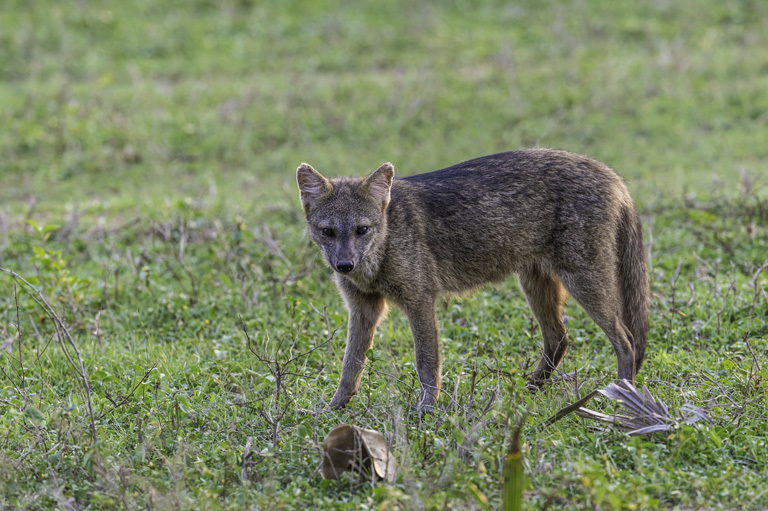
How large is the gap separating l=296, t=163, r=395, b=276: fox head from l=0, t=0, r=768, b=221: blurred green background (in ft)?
12.5

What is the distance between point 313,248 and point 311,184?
2057 millimetres

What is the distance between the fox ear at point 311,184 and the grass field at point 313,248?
30.6 inches

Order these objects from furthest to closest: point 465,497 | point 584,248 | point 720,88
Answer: point 720,88
point 584,248
point 465,497

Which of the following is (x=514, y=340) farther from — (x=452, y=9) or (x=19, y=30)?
(x=19, y=30)

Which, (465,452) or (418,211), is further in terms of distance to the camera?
(418,211)

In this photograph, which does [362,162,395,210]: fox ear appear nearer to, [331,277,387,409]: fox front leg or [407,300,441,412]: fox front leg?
[331,277,387,409]: fox front leg

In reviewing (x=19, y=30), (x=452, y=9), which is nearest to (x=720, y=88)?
(x=452, y=9)

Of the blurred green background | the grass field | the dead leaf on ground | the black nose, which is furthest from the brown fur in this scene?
the blurred green background

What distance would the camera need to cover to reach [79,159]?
39.0 ft

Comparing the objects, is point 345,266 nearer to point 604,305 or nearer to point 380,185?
point 380,185

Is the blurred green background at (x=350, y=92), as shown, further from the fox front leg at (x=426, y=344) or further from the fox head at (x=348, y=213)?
the fox front leg at (x=426, y=344)

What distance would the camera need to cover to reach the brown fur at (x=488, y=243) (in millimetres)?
5758

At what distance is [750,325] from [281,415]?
3717 millimetres

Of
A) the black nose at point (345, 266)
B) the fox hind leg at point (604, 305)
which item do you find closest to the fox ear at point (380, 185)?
the black nose at point (345, 266)
